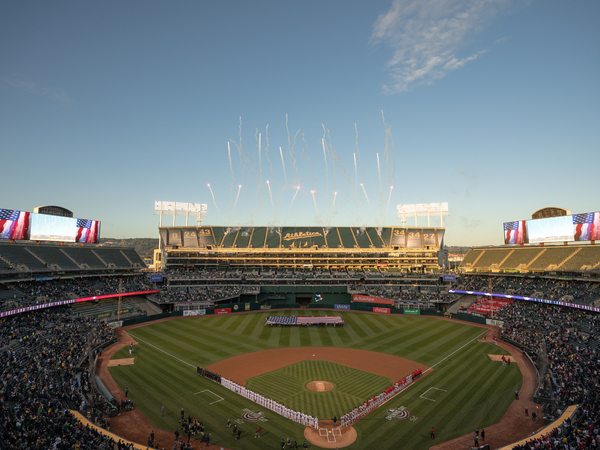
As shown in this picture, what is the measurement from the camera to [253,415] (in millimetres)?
25547

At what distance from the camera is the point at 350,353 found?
41688 millimetres

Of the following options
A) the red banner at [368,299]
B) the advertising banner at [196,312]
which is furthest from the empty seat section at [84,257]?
the red banner at [368,299]

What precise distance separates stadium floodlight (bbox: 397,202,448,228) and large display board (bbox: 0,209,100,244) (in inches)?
3089

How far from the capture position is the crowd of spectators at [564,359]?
62.0 feet

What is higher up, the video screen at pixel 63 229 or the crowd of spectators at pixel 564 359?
the video screen at pixel 63 229

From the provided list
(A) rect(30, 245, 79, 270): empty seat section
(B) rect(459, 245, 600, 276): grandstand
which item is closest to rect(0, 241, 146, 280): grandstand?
(A) rect(30, 245, 79, 270): empty seat section

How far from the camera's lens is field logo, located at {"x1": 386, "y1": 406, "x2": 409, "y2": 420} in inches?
987

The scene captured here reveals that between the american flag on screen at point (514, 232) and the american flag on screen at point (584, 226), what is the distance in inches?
387

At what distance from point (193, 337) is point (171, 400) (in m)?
20.5

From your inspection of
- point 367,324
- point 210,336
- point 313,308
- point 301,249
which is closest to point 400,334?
point 367,324

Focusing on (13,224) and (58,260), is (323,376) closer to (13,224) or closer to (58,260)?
(58,260)

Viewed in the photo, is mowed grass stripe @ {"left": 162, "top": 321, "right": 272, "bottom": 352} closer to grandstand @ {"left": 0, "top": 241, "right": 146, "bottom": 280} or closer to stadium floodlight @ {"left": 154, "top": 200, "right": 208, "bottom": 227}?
grandstand @ {"left": 0, "top": 241, "right": 146, "bottom": 280}

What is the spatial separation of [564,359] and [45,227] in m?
80.4

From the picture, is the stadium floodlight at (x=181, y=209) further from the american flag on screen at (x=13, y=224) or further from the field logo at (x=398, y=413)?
the field logo at (x=398, y=413)
